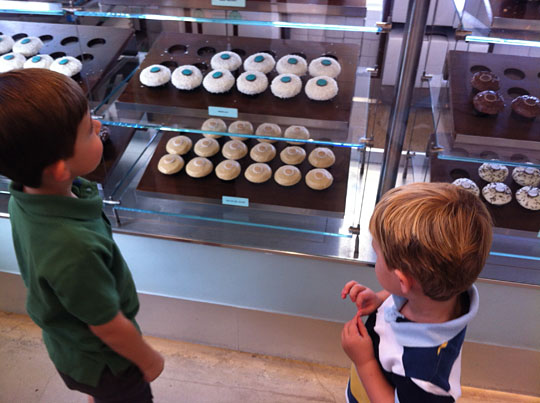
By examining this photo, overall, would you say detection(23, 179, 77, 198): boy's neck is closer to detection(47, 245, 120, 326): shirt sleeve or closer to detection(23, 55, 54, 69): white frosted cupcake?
detection(47, 245, 120, 326): shirt sleeve

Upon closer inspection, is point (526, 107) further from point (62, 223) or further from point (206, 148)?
point (62, 223)

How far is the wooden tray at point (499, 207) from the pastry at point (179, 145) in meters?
0.84

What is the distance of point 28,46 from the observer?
159cm

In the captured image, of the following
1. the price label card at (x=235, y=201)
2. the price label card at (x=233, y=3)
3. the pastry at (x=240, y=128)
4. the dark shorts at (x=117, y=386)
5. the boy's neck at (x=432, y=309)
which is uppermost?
the price label card at (x=233, y=3)

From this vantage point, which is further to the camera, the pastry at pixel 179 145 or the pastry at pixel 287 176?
the pastry at pixel 179 145

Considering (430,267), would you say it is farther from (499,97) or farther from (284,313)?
(284,313)

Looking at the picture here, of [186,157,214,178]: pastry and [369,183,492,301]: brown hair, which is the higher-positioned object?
[369,183,492,301]: brown hair

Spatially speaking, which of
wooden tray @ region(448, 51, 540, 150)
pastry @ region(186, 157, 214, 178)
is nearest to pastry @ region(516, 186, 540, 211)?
wooden tray @ region(448, 51, 540, 150)

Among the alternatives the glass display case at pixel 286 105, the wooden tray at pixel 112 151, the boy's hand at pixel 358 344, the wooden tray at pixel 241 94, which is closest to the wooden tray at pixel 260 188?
the glass display case at pixel 286 105

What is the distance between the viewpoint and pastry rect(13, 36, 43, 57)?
1.58 meters

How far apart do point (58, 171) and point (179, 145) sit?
2.78 feet

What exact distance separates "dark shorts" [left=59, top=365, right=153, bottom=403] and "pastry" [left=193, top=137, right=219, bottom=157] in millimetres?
808

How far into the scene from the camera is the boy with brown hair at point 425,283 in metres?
0.80

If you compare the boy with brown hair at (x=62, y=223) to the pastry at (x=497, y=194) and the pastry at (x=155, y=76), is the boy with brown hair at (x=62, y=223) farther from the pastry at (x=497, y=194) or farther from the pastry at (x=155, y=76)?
the pastry at (x=497, y=194)
